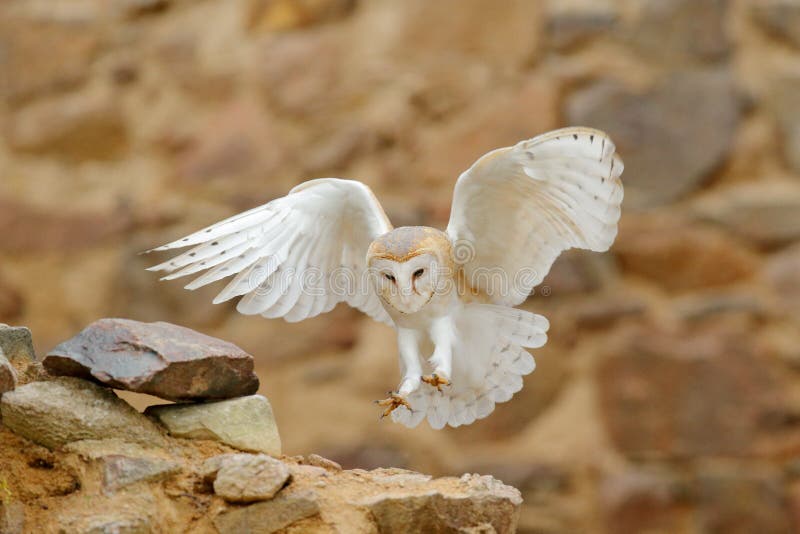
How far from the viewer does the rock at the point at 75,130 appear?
3.53 meters

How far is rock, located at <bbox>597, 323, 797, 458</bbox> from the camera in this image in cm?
287

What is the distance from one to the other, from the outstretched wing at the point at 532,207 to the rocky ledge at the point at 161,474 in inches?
17.9

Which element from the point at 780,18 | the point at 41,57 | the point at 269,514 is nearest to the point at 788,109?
the point at 780,18

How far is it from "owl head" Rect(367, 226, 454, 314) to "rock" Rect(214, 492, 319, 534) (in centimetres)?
39

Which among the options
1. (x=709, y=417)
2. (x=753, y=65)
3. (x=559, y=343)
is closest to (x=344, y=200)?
(x=559, y=343)

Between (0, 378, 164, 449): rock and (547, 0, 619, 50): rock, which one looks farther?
(547, 0, 619, 50): rock

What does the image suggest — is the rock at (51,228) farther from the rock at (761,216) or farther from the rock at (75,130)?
the rock at (761,216)

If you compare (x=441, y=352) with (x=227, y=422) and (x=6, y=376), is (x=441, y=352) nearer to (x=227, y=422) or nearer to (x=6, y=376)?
(x=227, y=422)

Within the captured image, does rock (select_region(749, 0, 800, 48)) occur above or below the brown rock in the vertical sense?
above

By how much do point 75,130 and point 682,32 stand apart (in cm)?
193

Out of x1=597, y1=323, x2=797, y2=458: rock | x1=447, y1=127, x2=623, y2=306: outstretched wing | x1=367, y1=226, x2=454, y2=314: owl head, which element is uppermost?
x1=597, y1=323, x2=797, y2=458: rock

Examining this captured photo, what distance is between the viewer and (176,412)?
5.47 feet

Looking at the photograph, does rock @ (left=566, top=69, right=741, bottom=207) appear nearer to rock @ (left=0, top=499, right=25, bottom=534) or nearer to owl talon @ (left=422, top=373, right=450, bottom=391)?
owl talon @ (left=422, top=373, right=450, bottom=391)

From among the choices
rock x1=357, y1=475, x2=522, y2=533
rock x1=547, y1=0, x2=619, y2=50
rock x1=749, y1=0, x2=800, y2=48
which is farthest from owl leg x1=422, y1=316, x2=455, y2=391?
rock x1=749, y1=0, x2=800, y2=48
